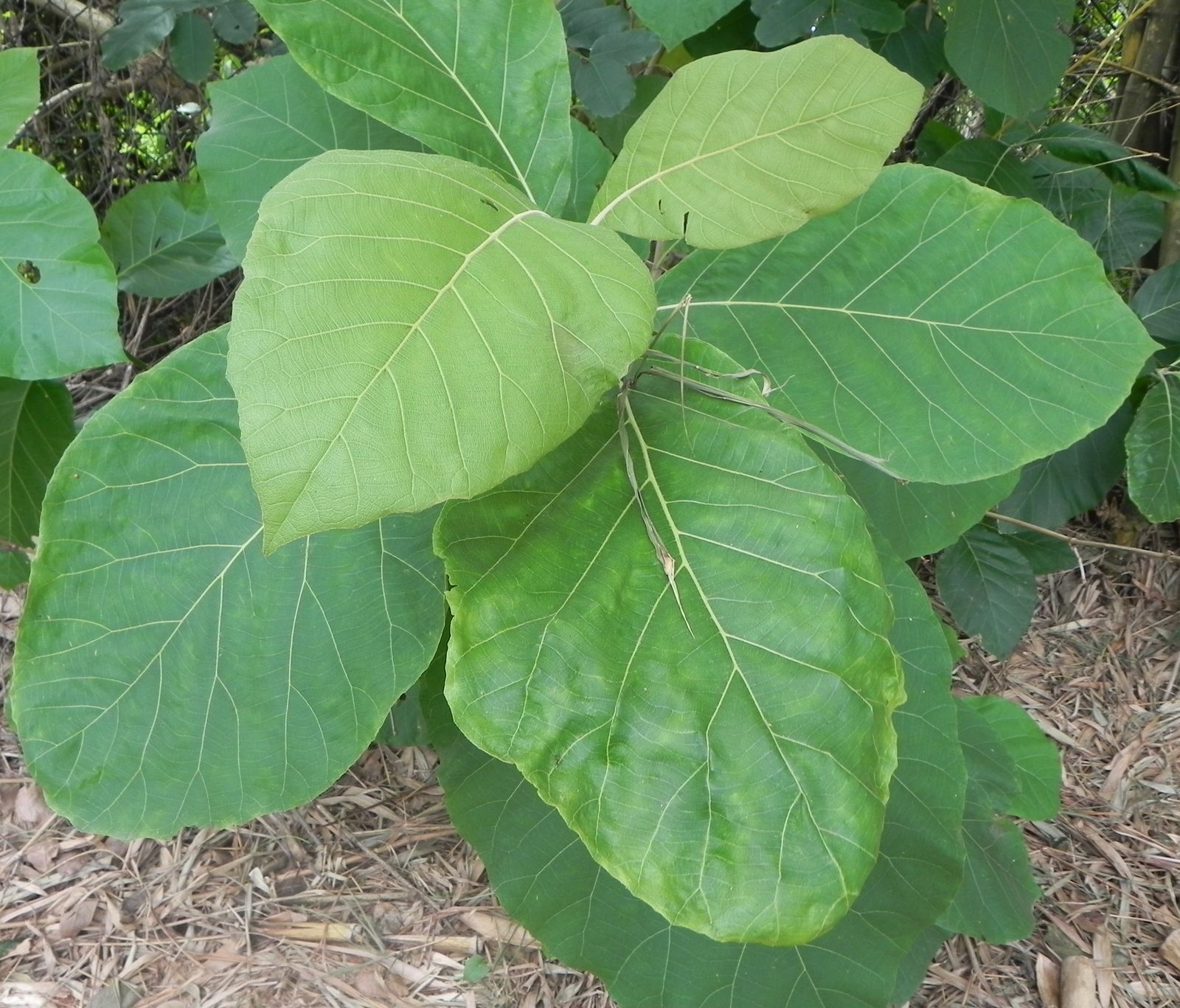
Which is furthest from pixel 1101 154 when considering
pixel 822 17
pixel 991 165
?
pixel 822 17

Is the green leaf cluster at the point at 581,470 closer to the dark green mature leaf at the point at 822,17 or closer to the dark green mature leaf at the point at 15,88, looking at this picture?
the dark green mature leaf at the point at 15,88

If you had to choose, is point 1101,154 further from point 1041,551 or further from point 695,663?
point 695,663

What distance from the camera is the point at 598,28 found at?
125cm

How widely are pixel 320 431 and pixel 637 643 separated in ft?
A: 0.89

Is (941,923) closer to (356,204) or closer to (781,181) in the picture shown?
(781,181)

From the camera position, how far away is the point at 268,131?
34.3 inches

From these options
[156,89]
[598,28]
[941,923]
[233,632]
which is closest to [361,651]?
[233,632]

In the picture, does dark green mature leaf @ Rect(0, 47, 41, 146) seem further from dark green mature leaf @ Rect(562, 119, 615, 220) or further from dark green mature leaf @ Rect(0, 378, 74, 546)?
dark green mature leaf @ Rect(562, 119, 615, 220)

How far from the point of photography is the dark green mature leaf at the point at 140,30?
4.41 ft

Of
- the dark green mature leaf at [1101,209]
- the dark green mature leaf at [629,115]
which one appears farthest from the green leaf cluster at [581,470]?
the dark green mature leaf at [1101,209]

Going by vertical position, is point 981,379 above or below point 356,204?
below

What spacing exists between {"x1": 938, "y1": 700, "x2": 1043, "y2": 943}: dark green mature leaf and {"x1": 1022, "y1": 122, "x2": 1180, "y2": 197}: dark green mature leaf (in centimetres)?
97

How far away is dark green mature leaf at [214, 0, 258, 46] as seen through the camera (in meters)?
1.41

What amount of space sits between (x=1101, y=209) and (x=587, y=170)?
1259 mm
